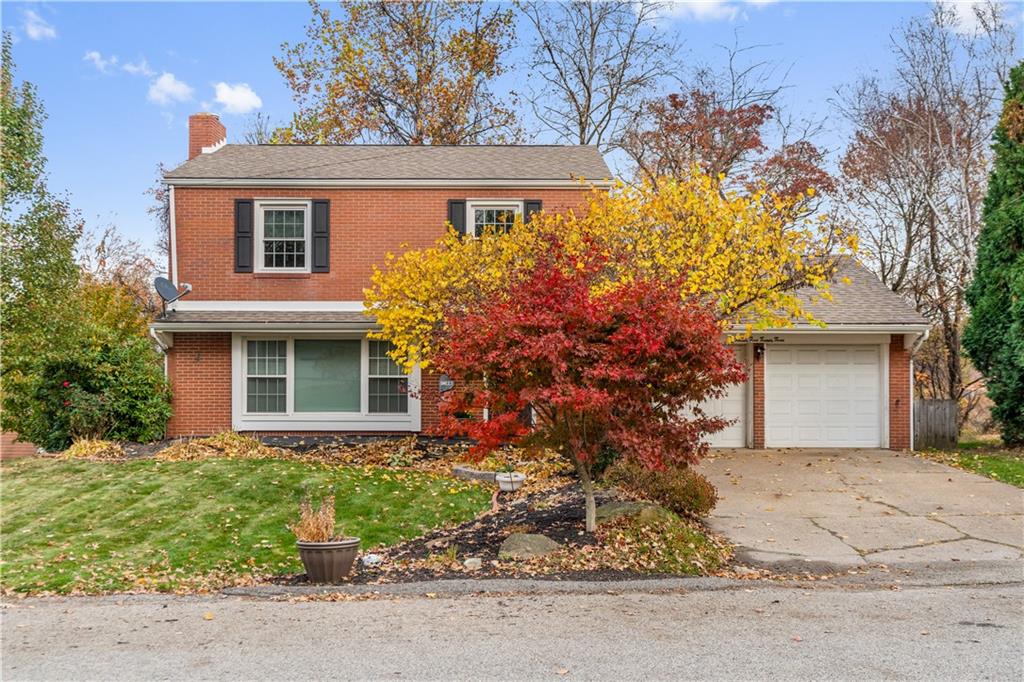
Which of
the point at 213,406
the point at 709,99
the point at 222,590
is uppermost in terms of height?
the point at 709,99

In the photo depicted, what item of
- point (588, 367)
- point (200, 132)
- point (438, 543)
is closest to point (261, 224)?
point (200, 132)

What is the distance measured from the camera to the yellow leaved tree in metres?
13.0

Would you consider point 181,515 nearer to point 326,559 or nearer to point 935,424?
point 326,559

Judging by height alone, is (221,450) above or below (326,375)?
below

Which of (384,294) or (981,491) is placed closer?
(981,491)

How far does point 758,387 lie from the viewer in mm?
17969

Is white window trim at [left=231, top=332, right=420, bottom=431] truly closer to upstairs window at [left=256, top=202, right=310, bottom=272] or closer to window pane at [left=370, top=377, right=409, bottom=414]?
window pane at [left=370, top=377, right=409, bottom=414]

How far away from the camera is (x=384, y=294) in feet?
48.3

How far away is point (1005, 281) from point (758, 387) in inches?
229

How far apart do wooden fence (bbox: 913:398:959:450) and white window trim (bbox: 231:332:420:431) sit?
11.1 meters

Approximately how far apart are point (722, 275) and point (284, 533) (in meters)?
7.31

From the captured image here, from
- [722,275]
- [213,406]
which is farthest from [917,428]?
[213,406]

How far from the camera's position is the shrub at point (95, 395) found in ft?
54.0

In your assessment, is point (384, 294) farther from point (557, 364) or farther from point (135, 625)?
point (135, 625)
